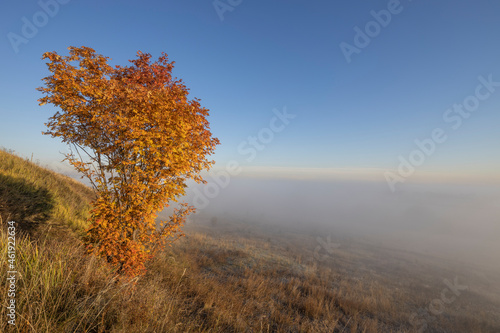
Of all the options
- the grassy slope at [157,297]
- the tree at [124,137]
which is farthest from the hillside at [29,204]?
the tree at [124,137]

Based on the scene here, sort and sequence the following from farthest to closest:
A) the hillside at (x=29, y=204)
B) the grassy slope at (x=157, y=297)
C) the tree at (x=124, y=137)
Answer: the hillside at (x=29, y=204), the tree at (x=124, y=137), the grassy slope at (x=157, y=297)

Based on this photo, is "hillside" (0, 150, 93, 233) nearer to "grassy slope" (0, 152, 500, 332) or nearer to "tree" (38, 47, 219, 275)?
"grassy slope" (0, 152, 500, 332)

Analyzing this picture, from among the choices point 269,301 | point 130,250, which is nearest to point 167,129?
point 130,250

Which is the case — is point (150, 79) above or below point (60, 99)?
above

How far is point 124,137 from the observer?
5.55 metres

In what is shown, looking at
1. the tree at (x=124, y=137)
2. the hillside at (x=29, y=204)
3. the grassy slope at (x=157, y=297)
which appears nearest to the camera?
the grassy slope at (x=157, y=297)

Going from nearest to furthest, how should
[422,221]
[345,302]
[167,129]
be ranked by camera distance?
1. [167,129]
2. [345,302]
3. [422,221]

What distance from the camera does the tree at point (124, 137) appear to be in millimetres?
5332

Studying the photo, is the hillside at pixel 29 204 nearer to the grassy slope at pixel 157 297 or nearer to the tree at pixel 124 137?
the grassy slope at pixel 157 297

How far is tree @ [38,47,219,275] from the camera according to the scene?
5332 millimetres

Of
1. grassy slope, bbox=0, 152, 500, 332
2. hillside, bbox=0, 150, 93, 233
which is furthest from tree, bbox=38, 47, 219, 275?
hillside, bbox=0, 150, 93, 233

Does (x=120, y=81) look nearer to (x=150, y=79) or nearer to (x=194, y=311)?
(x=150, y=79)

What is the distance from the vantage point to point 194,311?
5.82 meters

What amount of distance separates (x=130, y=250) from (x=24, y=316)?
3.53 metres
